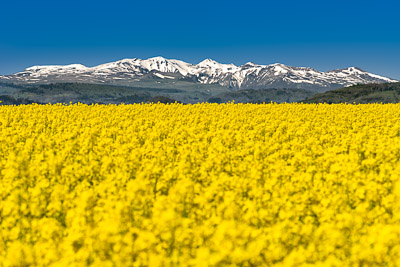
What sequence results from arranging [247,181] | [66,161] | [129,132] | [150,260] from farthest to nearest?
[129,132]
[66,161]
[247,181]
[150,260]

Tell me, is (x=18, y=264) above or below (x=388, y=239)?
below

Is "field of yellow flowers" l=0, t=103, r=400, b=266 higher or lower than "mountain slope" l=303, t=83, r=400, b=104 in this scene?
lower

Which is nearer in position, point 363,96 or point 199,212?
point 199,212

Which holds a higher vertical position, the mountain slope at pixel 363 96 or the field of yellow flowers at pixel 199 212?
the mountain slope at pixel 363 96

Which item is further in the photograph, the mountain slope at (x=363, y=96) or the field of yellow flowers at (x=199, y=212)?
the mountain slope at (x=363, y=96)

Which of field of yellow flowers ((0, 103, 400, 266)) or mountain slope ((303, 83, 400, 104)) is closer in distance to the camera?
field of yellow flowers ((0, 103, 400, 266))

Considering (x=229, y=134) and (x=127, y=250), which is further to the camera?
(x=229, y=134)

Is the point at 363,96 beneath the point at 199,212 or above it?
above

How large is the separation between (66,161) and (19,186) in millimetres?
2082

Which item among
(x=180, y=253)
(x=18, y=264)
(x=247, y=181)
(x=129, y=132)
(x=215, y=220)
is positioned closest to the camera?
(x=18, y=264)

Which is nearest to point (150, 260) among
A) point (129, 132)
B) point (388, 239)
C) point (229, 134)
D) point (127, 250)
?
point (127, 250)

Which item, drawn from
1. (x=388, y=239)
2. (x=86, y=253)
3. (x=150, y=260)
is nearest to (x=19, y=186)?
(x=86, y=253)

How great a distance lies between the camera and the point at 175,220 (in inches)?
223

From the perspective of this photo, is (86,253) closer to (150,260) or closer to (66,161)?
(150,260)
